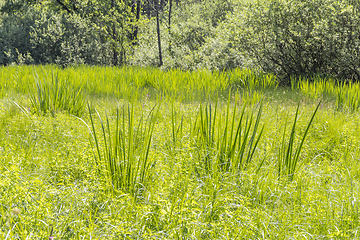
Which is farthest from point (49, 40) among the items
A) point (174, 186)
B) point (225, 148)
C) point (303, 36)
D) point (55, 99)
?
point (174, 186)

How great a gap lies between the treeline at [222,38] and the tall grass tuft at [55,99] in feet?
17.5

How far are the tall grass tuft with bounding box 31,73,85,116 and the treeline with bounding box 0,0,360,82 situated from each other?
17.5ft

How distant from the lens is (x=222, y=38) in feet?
32.1

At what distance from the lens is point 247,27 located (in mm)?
8289

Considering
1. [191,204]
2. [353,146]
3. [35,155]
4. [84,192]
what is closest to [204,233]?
[191,204]

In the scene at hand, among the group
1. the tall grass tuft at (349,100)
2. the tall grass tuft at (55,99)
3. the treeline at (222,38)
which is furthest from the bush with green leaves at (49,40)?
the tall grass tuft at (349,100)

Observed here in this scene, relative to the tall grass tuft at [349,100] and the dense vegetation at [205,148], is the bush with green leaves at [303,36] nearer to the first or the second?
the dense vegetation at [205,148]

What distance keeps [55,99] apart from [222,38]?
7.09 m

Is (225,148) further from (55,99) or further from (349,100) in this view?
(349,100)

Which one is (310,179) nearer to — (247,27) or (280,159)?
(280,159)

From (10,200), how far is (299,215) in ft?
5.39

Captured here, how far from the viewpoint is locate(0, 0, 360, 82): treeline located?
668 cm

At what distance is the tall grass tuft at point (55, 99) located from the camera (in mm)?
3852

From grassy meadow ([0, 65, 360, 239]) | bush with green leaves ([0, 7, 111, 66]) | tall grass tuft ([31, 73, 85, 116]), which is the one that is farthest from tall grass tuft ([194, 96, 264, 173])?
bush with green leaves ([0, 7, 111, 66])
